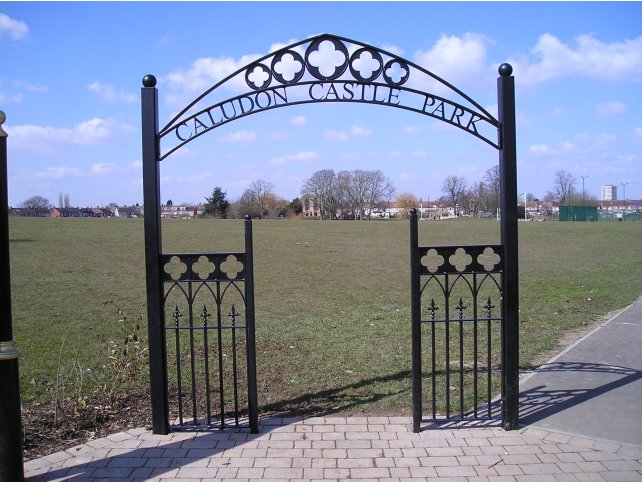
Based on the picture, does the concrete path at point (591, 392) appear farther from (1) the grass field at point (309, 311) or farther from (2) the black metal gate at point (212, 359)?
(2) the black metal gate at point (212, 359)

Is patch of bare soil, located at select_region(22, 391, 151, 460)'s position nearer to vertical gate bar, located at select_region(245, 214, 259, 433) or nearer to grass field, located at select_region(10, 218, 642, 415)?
grass field, located at select_region(10, 218, 642, 415)

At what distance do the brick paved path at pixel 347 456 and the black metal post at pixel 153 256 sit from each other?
0.33m

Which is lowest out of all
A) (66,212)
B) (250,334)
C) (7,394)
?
(7,394)

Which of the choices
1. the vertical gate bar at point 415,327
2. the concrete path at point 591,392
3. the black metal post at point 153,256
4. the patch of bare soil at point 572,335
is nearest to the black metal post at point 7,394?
the black metal post at point 153,256

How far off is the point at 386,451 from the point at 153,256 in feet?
7.94

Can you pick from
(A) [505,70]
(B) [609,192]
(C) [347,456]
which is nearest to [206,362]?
(C) [347,456]

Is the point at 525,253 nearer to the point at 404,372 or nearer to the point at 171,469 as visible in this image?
the point at 404,372

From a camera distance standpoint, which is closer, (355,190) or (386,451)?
(386,451)


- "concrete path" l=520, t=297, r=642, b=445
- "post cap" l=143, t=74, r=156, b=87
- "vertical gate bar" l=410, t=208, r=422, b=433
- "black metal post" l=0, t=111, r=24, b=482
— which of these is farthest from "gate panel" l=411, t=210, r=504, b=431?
"black metal post" l=0, t=111, r=24, b=482

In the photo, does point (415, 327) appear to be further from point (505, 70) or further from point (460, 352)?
point (505, 70)

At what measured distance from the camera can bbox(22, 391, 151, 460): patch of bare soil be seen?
450 centimetres

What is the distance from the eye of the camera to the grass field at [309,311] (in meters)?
6.18

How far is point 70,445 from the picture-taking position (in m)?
4.49

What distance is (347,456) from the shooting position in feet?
13.8
